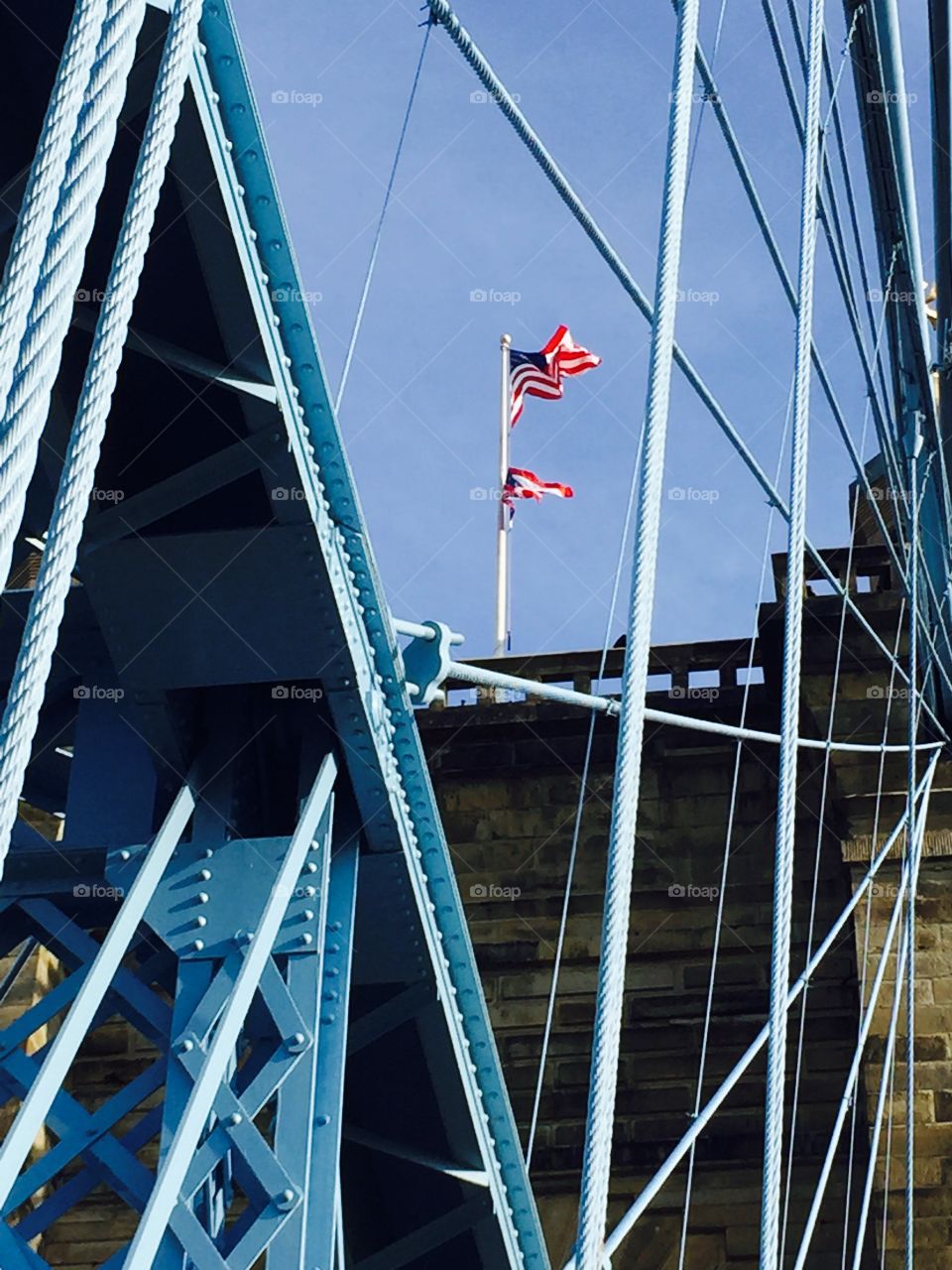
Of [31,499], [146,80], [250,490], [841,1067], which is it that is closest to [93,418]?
[146,80]

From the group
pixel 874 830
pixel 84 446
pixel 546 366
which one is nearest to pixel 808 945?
pixel 874 830

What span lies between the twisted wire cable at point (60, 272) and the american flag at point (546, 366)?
14.1 m

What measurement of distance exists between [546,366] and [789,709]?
39.6 feet

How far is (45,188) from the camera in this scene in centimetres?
229

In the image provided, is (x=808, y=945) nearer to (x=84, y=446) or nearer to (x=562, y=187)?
(x=562, y=187)

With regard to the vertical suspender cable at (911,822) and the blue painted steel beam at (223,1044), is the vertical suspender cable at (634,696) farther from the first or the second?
the vertical suspender cable at (911,822)

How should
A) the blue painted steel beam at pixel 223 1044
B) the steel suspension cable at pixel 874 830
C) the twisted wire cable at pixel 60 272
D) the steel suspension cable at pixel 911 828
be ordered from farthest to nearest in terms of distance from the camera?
the steel suspension cable at pixel 874 830 → the steel suspension cable at pixel 911 828 → the blue painted steel beam at pixel 223 1044 → the twisted wire cable at pixel 60 272

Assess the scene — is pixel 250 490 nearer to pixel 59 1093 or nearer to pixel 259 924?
pixel 259 924

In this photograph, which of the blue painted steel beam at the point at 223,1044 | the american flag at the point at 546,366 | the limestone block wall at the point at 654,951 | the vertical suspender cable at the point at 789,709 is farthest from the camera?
the american flag at the point at 546,366

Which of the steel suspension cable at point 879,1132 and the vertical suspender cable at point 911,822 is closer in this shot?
the steel suspension cable at point 879,1132

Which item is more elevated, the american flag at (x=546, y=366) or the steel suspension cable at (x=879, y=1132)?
the american flag at (x=546, y=366)

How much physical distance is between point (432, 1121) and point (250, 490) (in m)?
2.06

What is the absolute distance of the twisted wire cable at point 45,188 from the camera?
2.19 m

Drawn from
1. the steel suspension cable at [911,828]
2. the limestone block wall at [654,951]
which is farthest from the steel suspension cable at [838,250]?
the limestone block wall at [654,951]
